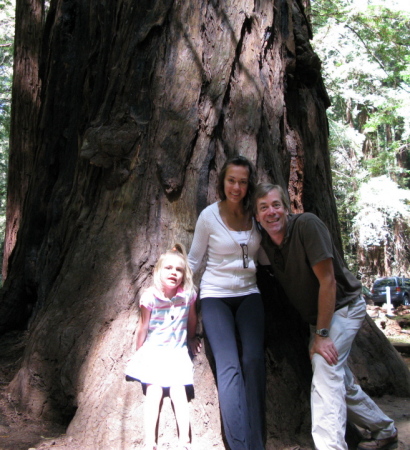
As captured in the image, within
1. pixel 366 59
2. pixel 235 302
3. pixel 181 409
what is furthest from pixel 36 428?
pixel 366 59

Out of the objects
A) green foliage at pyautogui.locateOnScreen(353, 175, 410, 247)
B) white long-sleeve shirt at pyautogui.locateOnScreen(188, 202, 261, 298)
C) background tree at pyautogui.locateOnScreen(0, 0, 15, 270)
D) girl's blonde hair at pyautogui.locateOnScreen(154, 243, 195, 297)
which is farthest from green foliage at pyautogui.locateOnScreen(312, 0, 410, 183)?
girl's blonde hair at pyautogui.locateOnScreen(154, 243, 195, 297)

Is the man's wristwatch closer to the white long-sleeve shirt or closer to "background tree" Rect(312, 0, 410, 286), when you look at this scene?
the white long-sleeve shirt

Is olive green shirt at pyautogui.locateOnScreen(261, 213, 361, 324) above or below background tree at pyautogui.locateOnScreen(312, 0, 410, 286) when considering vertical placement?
below

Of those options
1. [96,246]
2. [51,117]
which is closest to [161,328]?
[96,246]

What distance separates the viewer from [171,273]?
10.9 feet

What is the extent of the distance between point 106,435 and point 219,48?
311cm

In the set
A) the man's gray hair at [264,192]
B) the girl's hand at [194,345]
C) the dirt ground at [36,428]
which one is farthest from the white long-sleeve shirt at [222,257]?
the dirt ground at [36,428]

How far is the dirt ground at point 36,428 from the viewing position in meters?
3.31

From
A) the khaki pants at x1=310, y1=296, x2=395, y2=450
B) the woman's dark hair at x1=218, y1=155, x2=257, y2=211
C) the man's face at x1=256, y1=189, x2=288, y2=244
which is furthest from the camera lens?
the woman's dark hair at x1=218, y1=155, x2=257, y2=211

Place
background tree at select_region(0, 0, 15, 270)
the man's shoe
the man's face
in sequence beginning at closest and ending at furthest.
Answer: the man's face → the man's shoe → background tree at select_region(0, 0, 15, 270)

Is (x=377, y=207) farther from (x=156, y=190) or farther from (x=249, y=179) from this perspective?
(x=249, y=179)

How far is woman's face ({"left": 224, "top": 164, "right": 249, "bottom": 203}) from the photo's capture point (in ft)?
11.1

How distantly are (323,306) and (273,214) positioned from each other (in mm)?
646

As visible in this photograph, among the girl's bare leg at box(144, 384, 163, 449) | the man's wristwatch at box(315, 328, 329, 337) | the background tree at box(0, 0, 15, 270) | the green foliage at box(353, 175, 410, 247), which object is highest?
the background tree at box(0, 0, 15, 270)
